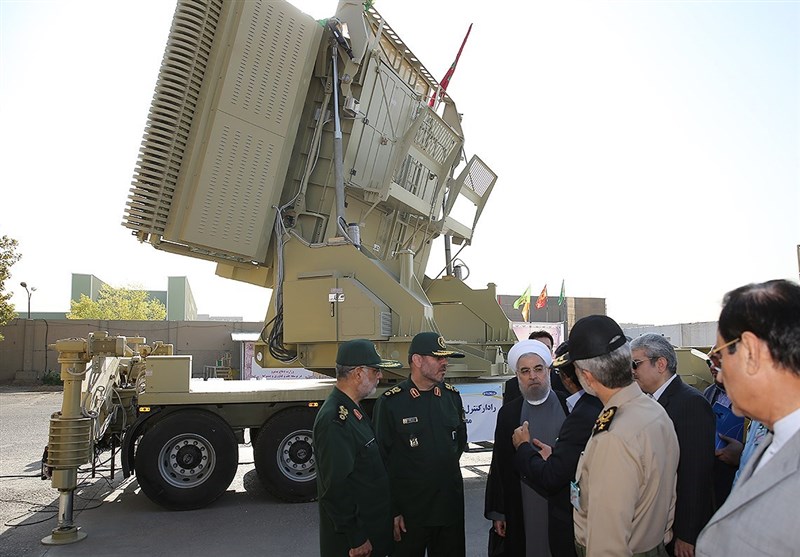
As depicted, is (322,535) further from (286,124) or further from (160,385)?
(286,124)

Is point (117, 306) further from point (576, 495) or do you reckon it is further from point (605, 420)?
point (605, 420)

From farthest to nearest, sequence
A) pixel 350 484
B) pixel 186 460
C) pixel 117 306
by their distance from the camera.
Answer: pixel 117 306 < pixel 186 460 < pixel 350 484

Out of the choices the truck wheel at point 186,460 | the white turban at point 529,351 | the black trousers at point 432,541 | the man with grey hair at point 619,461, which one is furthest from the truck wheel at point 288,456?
the man with grey hair at point 619,461

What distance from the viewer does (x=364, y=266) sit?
7590 millimetres

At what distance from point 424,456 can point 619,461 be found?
178cm

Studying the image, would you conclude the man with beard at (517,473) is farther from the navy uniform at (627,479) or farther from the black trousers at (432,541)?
the navy uniform at (627,479)

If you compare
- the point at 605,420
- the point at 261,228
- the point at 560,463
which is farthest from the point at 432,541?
the point at 261,228

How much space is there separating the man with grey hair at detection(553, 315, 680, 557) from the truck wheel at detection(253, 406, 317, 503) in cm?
484

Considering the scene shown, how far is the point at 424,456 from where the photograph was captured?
3.83 m

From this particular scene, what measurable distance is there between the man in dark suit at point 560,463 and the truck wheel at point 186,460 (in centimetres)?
448

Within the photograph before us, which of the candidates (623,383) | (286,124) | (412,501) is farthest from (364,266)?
(623,383)

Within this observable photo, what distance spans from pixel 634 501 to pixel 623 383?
1.49 ft

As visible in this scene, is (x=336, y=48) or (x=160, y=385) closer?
(x=160, y=385)

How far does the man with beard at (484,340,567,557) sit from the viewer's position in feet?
11.4
